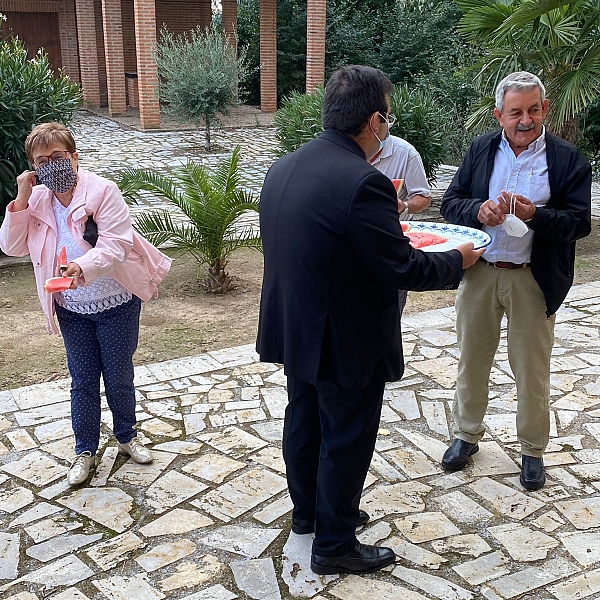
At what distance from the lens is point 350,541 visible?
3049 mm

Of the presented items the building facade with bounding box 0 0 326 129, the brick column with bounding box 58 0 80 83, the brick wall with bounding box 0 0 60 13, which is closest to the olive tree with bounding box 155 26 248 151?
the building facade with bounding box 0 0 326 129

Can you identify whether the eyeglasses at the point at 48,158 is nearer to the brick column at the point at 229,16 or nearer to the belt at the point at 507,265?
the belt at the point at 507,265

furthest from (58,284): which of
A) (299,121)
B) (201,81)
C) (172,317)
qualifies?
(201,81)

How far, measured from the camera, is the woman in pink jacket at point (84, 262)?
11.0ft

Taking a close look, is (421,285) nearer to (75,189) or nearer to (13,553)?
(75,189)

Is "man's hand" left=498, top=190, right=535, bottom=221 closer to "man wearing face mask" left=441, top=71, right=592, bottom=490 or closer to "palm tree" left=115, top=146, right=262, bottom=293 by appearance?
"man wearing face mask" left=441, top=71, right=592, bottom=490

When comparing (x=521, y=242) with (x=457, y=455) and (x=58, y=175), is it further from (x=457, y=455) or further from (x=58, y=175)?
(x=58, y=175)

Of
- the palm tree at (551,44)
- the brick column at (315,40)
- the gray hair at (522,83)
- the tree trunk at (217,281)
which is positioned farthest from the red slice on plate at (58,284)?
the brick column at (315,40)

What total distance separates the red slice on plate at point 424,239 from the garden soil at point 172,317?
113 inches

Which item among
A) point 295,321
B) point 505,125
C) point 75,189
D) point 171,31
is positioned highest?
point 171,31

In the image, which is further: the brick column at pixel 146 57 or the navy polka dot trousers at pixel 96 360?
the brick column at pixel 146 57

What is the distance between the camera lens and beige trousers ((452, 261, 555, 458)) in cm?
353

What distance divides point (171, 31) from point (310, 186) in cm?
2266

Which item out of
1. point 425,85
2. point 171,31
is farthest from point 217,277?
point 171,31
